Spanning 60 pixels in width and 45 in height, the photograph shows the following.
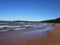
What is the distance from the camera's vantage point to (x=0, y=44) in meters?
5.34

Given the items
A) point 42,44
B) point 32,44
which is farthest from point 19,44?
point 42,44

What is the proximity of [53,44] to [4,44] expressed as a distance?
2337 millimetres

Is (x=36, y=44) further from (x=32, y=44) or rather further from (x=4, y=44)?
(x=4, y=44)

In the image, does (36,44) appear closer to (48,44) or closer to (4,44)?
(48,44)

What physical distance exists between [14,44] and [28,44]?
66cm

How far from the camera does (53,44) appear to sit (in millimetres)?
5371

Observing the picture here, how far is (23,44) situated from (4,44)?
0.91 metres

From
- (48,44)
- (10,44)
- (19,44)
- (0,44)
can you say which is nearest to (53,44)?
(48,44)

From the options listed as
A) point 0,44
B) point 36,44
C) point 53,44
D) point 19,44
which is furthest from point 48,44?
point 0,44

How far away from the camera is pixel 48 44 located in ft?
17.6

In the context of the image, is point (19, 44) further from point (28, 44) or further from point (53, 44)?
point (53, 44)

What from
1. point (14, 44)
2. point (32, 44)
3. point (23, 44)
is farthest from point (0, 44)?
point (32, 44)

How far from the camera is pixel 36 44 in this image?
17.6ft

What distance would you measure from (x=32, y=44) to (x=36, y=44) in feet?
0.63
